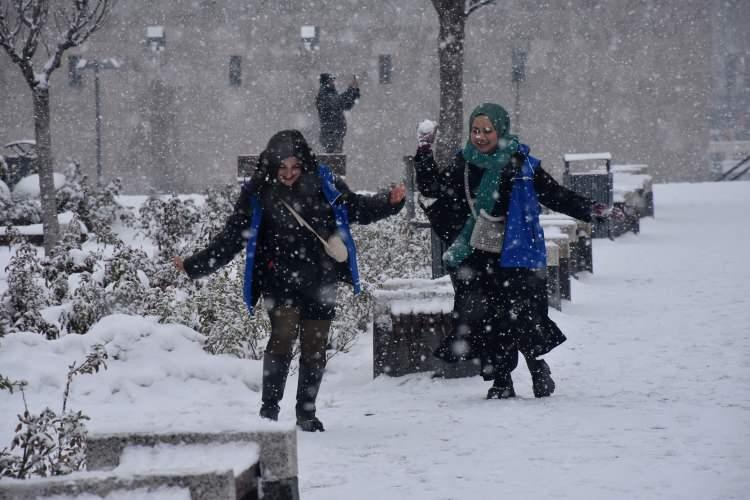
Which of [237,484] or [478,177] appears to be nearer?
[237,484]

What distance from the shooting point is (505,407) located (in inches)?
235

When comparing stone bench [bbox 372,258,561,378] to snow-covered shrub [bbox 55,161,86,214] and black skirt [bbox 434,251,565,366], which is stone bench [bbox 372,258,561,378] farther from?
→ snow-covered shrub [bbox 55,161,86,214]

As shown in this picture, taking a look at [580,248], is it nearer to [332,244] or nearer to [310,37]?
[332,244]

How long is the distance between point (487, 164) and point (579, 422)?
1633 millimetres

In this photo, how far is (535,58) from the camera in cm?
4356

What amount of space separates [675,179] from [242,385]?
130 ft

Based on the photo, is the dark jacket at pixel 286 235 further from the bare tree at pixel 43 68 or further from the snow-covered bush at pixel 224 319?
the bare tree at pixel 43 68

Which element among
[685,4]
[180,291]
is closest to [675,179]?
[685,4]

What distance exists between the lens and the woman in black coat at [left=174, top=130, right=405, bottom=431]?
217 inches

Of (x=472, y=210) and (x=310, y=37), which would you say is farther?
(x=310, y=37)

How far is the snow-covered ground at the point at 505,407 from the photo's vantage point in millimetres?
4332

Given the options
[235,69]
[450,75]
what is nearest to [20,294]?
[450,75]

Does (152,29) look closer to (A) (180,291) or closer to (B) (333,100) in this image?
(B) (333,100)

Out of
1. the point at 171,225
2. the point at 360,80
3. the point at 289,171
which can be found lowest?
the point at 171,225
